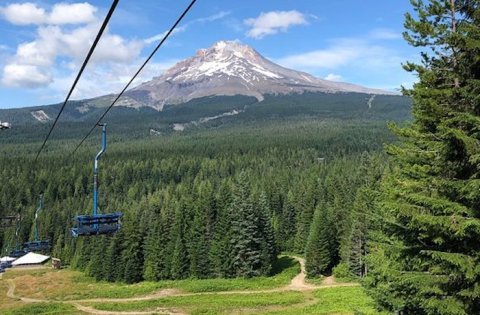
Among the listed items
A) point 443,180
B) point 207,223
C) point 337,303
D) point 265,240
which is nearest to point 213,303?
point 337,303

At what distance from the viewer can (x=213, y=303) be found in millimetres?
50219

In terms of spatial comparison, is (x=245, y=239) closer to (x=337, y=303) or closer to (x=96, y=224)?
(x=337, y=303)

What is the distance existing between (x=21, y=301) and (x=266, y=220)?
34504 mm

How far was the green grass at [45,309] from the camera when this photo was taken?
164 ft

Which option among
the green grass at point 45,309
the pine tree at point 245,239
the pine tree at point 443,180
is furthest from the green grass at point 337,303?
the pine tree at point 443,180

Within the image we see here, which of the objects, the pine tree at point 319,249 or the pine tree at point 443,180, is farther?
the pine tree at point 319,249

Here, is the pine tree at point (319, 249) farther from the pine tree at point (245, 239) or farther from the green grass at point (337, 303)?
the green grass at point (337, 303)

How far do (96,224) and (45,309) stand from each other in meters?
32.6

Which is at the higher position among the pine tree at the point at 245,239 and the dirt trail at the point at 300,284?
the pine tree at the point at 245,239

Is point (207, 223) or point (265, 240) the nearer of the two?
point (265, 240)

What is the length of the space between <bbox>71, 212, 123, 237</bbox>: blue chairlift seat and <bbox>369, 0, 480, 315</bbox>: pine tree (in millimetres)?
15738

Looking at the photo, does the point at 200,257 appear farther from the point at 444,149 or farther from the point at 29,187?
the point at 29,187

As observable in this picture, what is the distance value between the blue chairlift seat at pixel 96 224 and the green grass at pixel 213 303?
2328 cm

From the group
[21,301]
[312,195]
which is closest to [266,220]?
[312,195]
